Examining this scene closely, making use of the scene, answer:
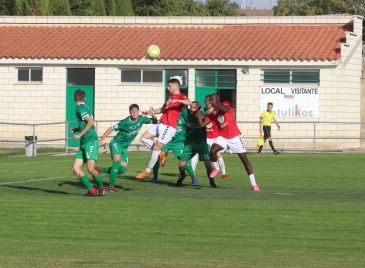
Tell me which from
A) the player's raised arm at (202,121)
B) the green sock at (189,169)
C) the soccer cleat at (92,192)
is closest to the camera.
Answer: the soccer cleat at (92,192)

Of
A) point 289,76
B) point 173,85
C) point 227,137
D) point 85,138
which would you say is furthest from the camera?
point 289,76

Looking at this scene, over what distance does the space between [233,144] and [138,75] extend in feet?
80.5

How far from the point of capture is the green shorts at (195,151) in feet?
78.7

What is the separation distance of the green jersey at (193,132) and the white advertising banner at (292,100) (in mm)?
20948

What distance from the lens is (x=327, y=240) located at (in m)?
15.0

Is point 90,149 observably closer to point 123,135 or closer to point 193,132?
point 123,135

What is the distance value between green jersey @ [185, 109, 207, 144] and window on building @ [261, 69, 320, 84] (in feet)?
69.4

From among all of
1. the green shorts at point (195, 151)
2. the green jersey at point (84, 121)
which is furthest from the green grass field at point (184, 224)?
the green jersey at point (84, 121)

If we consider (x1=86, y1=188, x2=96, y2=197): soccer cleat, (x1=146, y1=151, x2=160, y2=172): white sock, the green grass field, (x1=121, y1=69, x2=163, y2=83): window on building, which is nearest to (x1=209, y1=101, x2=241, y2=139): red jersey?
the green grass field

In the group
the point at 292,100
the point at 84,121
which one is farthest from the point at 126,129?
the point at 292,100

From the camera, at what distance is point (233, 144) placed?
2217 centimetres

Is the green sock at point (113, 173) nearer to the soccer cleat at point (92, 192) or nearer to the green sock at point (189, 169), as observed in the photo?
the soccer cleat at point (92, 192)

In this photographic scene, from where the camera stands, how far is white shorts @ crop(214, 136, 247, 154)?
871 inches

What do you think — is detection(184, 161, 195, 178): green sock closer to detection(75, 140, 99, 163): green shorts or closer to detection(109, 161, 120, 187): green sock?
detection(109, 161, 120, 187): green sock
